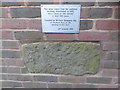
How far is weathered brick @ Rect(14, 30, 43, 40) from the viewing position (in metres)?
1.29

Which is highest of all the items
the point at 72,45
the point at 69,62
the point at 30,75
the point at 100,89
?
the point at 72,45

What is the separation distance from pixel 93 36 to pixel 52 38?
272 mm

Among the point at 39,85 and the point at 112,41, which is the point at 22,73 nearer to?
the point at 39,85

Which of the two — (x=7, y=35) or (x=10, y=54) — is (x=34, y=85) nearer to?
(x=10, y=54)

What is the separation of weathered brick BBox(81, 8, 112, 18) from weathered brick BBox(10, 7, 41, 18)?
0.28 meters

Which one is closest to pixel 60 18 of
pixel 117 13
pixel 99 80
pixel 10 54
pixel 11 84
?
pixel 117 13

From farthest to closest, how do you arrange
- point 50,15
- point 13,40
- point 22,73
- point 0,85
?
point 0,85, point 22,73, point 13,40, point 50,15

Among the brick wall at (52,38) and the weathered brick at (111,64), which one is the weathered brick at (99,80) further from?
the weathered brick at (111,64)

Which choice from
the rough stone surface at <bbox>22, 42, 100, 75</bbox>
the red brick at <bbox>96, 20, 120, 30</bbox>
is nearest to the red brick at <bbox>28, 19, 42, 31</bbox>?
the rough stone surface at <bbox>22, 42, 100, 75</bbox>

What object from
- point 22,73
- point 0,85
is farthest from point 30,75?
point 0,85

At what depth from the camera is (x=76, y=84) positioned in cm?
149

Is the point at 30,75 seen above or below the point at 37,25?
below

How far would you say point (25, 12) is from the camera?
4.01 ft

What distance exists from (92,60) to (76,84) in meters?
0.25
